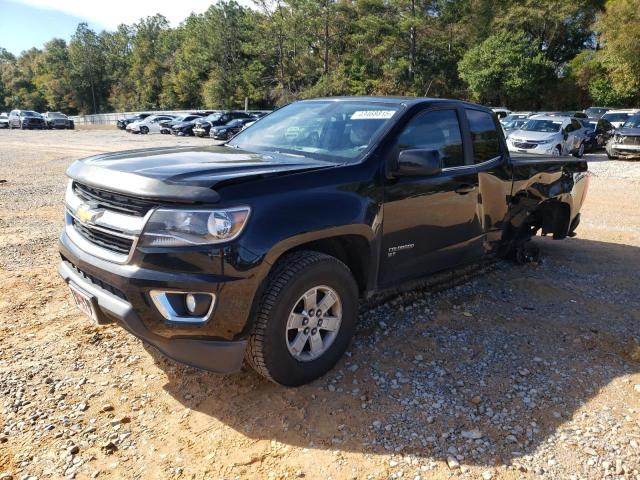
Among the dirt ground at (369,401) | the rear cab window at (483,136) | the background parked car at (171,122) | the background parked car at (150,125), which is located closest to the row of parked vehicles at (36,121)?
the background parked car at (150,125)

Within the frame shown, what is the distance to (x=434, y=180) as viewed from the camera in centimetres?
365

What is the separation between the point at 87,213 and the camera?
9.49 feet

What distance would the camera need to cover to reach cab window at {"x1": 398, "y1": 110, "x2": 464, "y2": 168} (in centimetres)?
353

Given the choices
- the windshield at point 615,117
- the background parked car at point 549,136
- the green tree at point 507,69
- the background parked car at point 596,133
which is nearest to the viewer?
the background parked car at point 549,136

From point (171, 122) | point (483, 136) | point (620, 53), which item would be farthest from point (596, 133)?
point (171, 122)

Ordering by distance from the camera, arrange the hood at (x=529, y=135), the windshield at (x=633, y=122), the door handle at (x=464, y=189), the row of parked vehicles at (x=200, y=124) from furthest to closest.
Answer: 1. the row of parked vehicles at (x=200, y=124)
2. the windshield at (x=633, y=122)
3. the hood at (x=529, y=135)
4. the door handle at (x=464, y=189)

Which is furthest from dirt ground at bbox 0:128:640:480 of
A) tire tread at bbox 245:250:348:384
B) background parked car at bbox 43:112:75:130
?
background parked car at bbox 43:112:75:130

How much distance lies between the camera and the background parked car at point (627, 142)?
16.5 meters

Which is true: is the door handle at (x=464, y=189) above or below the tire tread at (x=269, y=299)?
above

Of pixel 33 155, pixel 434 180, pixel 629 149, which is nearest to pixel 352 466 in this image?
pixel 434 180

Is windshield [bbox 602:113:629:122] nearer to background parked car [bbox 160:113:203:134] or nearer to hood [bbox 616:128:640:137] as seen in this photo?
hood [bbox 616:128:640:137]

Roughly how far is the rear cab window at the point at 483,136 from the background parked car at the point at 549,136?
11.7 m

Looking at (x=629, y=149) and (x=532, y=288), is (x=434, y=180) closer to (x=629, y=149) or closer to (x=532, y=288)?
(x=532, y=288)

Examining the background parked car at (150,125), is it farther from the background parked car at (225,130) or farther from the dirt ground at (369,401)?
the dirt ground at (369,401)
